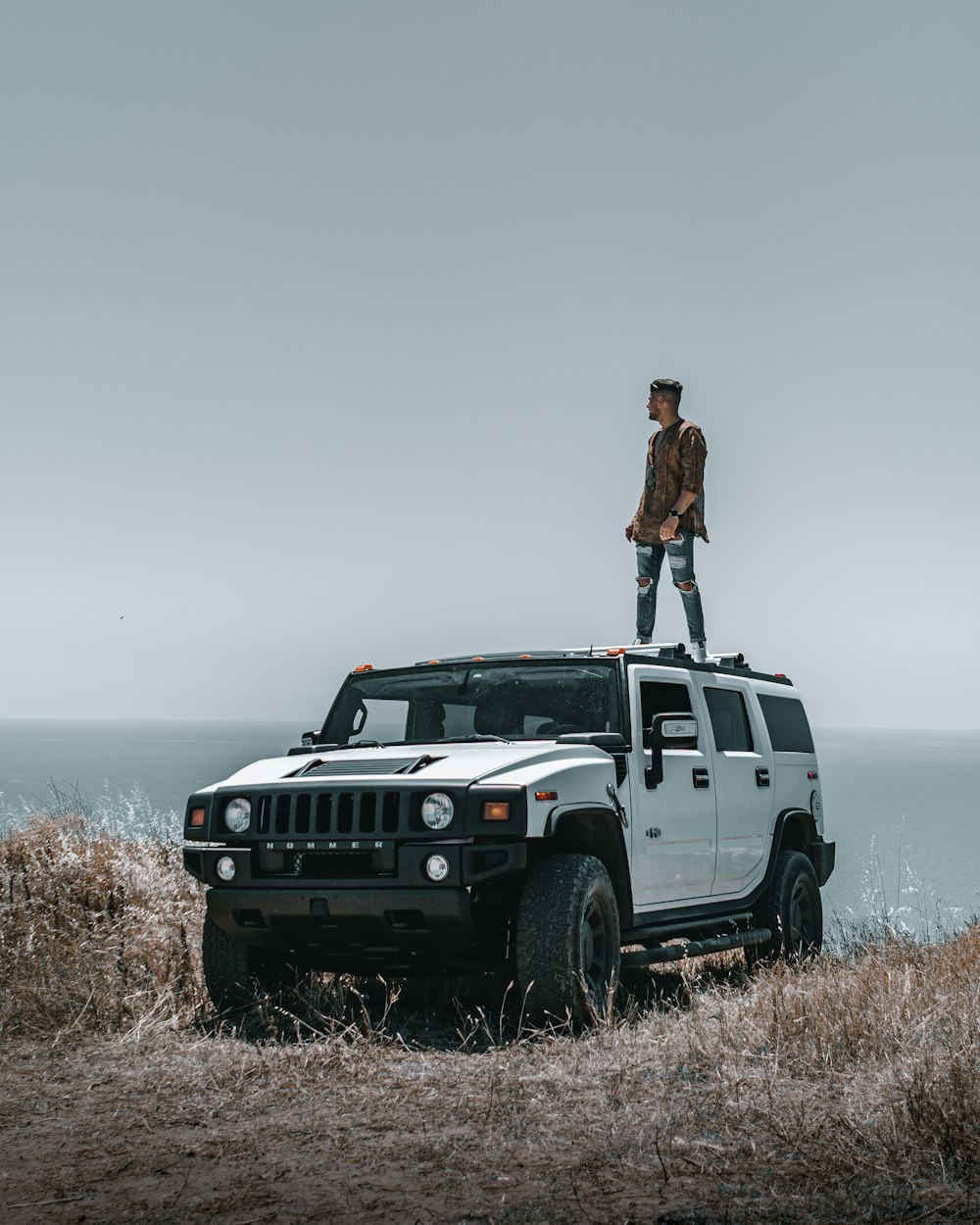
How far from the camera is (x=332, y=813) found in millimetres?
6809

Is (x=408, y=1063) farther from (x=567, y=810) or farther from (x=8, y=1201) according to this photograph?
(x=8, y=1201)

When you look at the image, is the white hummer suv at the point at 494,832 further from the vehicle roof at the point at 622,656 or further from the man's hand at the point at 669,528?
the man's hand at the point at 669,528

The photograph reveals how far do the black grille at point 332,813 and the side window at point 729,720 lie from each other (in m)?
2.99

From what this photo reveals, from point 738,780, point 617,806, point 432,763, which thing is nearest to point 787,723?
point 738,780

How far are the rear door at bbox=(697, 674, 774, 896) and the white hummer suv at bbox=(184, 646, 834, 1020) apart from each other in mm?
27

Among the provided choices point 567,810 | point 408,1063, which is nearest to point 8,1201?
point 408,1063

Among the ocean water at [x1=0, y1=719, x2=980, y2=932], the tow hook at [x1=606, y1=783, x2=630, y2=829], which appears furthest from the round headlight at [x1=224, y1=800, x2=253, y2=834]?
the ocean water at [x1=0, y1=719, x2=980, y2=932]

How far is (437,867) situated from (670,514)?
586 cm

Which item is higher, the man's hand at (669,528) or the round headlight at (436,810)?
the man's hand at (669,528)

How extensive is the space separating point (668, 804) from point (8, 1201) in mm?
4684

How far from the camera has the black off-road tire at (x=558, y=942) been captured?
257 inches

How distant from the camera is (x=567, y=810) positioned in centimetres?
686

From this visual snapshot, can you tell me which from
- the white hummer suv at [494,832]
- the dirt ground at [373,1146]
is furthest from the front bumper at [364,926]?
the dirt ground at [373,1146]

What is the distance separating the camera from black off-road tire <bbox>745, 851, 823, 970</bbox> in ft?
30.9
